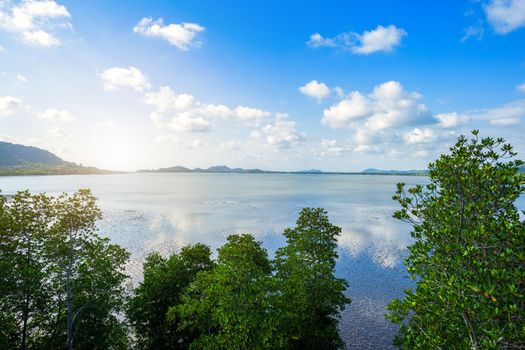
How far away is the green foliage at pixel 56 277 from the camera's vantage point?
2495cm

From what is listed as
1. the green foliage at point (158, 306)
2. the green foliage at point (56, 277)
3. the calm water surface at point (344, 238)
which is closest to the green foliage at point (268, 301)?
the green foliage at point (158, 306)

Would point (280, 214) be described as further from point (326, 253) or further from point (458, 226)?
point (458, 226)

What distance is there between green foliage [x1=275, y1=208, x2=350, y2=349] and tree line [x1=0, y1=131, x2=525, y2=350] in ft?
0.39

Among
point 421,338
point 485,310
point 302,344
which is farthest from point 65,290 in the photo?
point 485,310

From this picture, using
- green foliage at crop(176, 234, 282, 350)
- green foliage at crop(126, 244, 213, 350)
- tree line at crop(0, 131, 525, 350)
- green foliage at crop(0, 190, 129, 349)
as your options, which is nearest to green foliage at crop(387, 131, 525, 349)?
tree line at crop(0, 131, 525, 350)

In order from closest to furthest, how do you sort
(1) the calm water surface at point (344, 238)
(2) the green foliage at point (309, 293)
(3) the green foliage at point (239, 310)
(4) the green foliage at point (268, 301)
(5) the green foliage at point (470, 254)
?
(5) the green foliage at point (470, 254)
(3) the green foliage at point (239, 310)
(4) the green foliage at point (268, 301)
(2) the green foliage at point (309, 293)
(1) the calm water surface at point (344, 238)

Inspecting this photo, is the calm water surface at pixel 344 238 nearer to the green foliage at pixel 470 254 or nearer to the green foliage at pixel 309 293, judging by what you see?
the green foliage at pixel 309 293

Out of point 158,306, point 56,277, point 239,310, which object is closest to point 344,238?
point 158,306

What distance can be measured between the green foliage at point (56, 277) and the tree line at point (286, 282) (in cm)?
11

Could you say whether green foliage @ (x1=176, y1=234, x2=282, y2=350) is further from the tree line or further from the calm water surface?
the calm water surface

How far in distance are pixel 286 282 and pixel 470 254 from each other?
638 inches

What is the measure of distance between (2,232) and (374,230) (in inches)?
3522

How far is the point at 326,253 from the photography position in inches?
1214

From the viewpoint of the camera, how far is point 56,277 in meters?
28.4
